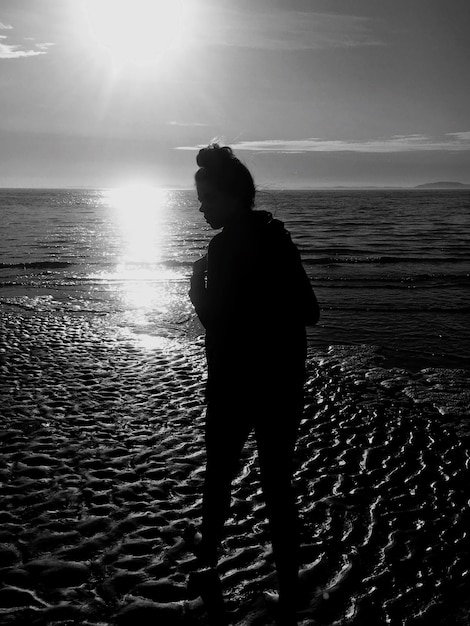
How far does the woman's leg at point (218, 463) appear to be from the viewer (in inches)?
143

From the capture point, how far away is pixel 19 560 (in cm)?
439

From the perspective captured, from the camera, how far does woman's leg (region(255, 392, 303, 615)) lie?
11.5ft

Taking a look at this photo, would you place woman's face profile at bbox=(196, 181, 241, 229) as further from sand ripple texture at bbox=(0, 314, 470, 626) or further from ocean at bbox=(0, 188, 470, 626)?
sand ripple texture at bbox=(0, 314, 470, 626)

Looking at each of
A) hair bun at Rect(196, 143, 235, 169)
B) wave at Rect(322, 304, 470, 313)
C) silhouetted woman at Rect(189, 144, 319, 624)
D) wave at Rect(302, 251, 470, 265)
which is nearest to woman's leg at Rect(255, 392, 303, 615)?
silhouetted woman at Rect(189, 144, 319, 624)

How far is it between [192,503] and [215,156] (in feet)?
11.3

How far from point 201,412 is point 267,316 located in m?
4.48

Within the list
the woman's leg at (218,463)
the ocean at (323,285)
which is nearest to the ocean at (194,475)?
the ocean at (323,285)

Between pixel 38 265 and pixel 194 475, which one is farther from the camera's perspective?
pixel 38 265

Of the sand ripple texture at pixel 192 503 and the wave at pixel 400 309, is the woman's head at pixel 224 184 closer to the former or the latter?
A: the sand ripple texture at pixel 192 503

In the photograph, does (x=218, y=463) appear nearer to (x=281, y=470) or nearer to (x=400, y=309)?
(x=281, y=470)

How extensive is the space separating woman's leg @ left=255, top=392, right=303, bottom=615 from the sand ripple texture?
571 millimetres

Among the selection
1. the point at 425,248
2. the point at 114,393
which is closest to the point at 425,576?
the point at 114,393

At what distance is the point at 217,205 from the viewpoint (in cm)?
341

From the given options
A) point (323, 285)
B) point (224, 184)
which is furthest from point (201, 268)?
point (323, 285)
